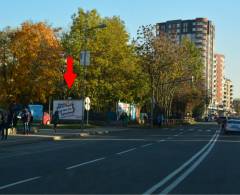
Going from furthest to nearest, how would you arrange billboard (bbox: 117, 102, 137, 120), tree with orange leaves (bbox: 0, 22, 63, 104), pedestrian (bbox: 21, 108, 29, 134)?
billboard (bbox: 117, 102, 137, 120) → tree with orange leaves (bbox: 0, 22, 63, 104) → pedestrian (bbox: 21, 108, 29, 134)

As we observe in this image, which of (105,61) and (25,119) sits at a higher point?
(105,61)

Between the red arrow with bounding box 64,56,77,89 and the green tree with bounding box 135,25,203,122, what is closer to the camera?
the red arrow with bounding box 64,56,77,89

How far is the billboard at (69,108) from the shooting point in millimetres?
59500

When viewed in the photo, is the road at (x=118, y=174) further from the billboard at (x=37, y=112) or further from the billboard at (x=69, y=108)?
the billboard at (x=37, y=112)

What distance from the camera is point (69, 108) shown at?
60.2m

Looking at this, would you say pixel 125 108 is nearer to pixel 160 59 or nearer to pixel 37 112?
pixel 160 59

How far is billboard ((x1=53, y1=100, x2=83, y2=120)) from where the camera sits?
59.5 meters

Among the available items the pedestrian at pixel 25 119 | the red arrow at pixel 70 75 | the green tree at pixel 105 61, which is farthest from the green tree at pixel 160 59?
the pedestrian at pixel 25 119

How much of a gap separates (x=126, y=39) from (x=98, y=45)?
6.19m

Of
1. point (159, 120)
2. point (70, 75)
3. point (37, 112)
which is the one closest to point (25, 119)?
point (37, 112)

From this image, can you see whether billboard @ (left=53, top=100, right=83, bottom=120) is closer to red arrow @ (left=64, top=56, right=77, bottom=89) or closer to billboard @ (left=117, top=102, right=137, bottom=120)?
red arrow @ (left=64, top=56, right=77, bottom=89)

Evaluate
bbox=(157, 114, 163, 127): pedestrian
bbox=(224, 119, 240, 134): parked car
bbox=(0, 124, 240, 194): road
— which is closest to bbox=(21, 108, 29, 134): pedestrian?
bbox=(0, 124, 240, 194): road

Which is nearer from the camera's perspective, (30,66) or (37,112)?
(30,66)

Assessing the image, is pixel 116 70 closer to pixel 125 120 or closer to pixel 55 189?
pixel 125 120
